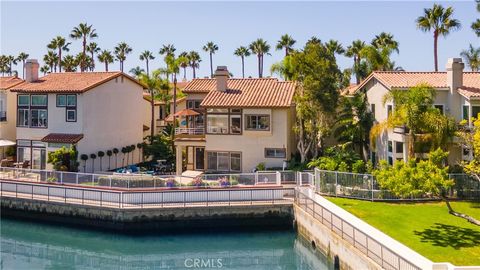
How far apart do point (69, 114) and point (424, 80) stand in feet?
102

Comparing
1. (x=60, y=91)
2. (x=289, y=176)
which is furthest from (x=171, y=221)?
(x=60, y=91)

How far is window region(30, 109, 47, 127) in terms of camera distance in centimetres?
4262

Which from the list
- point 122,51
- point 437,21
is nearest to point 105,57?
point 122,51

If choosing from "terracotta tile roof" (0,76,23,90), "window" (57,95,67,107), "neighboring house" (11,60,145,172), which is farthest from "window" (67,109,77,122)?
"terracotta tile roof" (0,76,23,90)

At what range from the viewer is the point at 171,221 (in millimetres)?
30359

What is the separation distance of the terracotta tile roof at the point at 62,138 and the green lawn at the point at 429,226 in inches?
937

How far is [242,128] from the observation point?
127ft

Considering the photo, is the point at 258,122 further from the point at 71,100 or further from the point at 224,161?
the point at 71,100

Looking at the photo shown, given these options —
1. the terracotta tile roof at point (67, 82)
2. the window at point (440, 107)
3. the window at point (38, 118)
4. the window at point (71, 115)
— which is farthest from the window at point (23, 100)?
the window at point (440, 107)

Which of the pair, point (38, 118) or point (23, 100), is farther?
point (23, 100)

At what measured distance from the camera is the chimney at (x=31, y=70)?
45106mm

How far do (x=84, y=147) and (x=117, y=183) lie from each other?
11884 millimetres

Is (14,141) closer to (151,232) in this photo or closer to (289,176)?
(151,232)

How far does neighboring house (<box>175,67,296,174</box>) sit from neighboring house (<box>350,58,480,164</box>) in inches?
290
